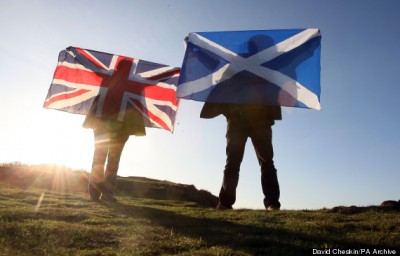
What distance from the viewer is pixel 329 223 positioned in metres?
5.64

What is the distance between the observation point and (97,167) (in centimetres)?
898

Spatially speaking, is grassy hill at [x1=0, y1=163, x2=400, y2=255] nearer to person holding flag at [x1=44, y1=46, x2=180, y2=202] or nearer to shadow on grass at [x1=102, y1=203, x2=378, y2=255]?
shadow on grass at [x1=102, y1=203, x2=378, y2=255]

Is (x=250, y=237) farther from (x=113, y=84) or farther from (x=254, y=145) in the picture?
(x=113, y=84)

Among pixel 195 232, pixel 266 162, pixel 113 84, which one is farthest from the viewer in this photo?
pixel 113 84

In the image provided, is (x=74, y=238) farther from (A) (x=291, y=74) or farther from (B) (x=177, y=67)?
(B) (x=177, y=67)

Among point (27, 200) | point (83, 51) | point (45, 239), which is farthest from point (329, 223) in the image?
point (83, 51)

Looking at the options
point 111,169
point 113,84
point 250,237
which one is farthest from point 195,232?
point 113,84

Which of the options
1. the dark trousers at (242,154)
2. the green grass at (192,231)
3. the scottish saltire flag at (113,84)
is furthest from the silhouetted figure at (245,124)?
the scottish saltire flag at (113,84)

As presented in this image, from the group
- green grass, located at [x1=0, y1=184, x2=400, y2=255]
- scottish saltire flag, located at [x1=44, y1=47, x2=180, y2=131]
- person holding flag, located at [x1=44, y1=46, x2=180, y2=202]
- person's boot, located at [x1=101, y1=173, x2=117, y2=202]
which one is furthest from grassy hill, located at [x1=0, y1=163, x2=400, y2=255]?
scottish saltire flag, located at [x1=44, y1=47, x2=180, y2=131]

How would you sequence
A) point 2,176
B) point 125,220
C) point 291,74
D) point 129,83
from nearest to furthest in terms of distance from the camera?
point 125,220
point 291,74
point 129,83
point 2,176

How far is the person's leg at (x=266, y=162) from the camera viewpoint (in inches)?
304

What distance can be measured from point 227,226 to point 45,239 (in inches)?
97.4

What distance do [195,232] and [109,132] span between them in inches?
184

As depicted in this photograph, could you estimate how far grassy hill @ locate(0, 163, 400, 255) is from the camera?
4.40 meters
